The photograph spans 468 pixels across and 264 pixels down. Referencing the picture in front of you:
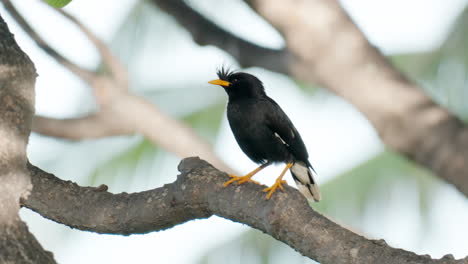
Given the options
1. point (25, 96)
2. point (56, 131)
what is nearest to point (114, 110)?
point (56, 131)

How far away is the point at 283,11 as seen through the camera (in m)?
6.65

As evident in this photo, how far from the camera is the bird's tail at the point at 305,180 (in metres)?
5.82

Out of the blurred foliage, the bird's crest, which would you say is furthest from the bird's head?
the blurred foliage

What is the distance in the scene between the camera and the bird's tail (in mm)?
5820

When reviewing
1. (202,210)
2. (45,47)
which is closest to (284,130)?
(202,210)

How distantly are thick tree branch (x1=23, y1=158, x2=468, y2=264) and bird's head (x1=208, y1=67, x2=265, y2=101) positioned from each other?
1663 mm

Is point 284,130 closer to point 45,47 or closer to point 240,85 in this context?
point 240,85

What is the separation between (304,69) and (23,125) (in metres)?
3.88

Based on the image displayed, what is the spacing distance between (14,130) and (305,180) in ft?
8.49

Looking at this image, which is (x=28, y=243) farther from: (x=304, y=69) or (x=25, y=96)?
(x=304, y=69)

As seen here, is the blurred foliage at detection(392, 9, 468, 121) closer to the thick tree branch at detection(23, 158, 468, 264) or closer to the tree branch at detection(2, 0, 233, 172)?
the tree branch at detection(2, 0, 233, 172)

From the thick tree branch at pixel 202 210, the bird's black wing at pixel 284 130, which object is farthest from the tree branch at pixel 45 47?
the thick tree branch at pixel 202 210

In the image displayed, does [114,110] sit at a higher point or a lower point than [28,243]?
higher

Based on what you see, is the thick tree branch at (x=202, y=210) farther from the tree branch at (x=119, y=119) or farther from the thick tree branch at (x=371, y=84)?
the tree branch at (x=119, y=119)
